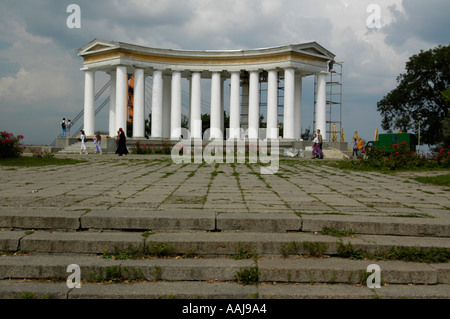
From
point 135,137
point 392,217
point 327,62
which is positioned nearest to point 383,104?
point 327,62

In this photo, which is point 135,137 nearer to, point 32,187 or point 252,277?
point 32,187

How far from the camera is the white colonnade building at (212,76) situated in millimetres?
35875

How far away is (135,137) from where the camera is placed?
36125 mm

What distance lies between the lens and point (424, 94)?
51.2 meters

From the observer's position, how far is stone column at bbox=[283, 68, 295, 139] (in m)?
35.8

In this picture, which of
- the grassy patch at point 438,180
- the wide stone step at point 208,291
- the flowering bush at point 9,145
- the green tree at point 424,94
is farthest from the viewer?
the green tree at point 424,94

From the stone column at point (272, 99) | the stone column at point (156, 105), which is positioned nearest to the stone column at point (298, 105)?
the stone column at point (272, 99)

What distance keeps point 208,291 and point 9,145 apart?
16.4 meters

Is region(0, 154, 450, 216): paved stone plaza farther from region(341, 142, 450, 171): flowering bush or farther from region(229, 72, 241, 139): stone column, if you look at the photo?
region(229, 72, 241, 139): stone column

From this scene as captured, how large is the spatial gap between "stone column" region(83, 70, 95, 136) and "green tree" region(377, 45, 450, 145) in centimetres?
3885

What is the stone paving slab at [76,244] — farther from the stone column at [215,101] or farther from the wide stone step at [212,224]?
the stone column at [215,101]

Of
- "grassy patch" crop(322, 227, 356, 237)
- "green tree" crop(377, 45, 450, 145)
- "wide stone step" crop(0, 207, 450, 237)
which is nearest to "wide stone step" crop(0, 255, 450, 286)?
"grassy patch" crop(322, 227, 356, 237)

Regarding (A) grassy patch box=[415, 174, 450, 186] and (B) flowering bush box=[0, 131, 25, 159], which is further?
(B) flowering bush box=[0, 131, 25, 159]
